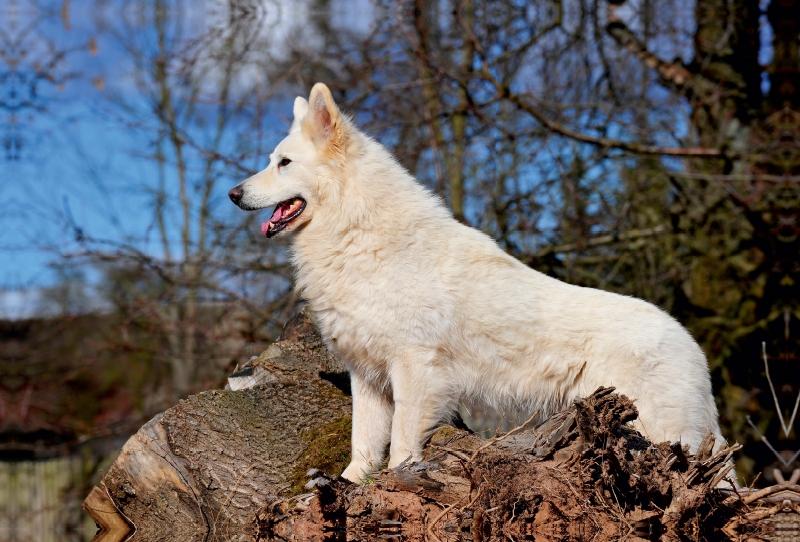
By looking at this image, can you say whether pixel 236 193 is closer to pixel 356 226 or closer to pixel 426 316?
pixel 356 226

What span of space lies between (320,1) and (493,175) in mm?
4748

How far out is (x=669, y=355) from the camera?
4367 millimetres

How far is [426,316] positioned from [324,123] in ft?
5.09

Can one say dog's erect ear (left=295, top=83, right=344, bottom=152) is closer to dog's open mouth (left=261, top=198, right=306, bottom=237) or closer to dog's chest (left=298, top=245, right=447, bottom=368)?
dog's open mouth (left=261, top=198, right=306, bottom=237)

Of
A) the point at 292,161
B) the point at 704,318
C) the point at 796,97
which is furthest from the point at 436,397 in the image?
the point at 796,97

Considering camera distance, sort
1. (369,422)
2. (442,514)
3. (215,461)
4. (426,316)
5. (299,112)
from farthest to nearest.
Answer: (299,112)
(369,422)
(426,316)
(215,461)
(442,514)

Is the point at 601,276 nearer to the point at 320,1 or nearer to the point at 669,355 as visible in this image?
the point at 669,355

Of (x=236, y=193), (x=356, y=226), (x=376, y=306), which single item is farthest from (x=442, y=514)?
(x=236, y=193)

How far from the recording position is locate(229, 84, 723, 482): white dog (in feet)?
14.3

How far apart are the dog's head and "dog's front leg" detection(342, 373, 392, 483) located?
4.01ft

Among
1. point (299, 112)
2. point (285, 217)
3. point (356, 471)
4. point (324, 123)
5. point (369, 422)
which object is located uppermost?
point (299, 112)

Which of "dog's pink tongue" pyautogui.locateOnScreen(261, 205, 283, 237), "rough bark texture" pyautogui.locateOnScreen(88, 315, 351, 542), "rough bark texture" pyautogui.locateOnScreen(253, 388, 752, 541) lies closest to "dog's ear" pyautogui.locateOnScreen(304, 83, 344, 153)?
"dog's pink tongue" pyautogui.locateOnScreen(261, 205, 283, 237)

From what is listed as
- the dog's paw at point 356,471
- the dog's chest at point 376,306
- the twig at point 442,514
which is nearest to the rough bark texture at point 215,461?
the dog's paw at point 356,471

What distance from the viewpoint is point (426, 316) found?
14.6ft
